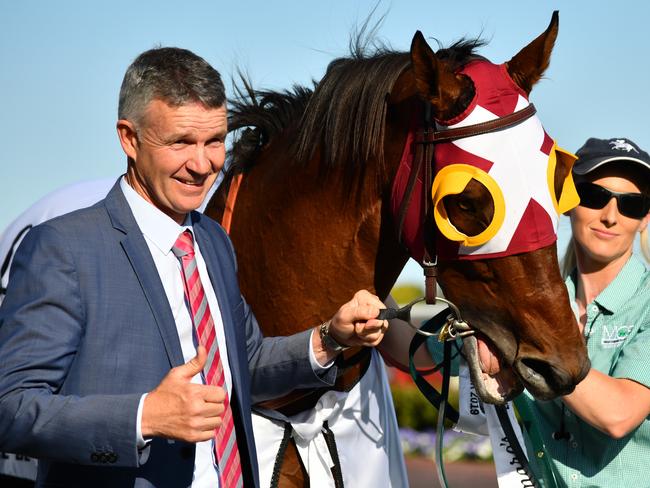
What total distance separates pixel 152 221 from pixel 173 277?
16 cm

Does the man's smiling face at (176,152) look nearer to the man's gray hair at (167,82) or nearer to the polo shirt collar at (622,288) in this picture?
the man's gray hair at (167,82)

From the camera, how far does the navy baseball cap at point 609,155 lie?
315 cm

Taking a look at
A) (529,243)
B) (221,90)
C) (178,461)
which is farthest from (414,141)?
(178,461)

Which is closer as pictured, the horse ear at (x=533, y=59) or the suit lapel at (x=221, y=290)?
the suit lapel at (x=221, y=290)

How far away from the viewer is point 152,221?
234 centimetres

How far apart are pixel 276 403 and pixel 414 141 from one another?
1.03 m

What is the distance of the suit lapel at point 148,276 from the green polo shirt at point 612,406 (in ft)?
4.95

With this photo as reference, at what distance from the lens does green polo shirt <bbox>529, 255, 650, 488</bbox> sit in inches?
117

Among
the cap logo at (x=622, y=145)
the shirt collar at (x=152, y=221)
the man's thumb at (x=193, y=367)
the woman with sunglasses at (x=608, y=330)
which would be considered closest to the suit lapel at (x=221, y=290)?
the shirt collar at (x=152, y=221)

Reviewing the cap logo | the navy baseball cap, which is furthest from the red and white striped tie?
the cap logo

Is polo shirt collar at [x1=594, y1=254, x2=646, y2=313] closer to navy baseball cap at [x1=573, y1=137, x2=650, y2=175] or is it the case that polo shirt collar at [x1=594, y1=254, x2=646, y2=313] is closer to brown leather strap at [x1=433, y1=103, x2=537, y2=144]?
navy baseball cap at [x1=573, y1=137, x2=650, y2=175]

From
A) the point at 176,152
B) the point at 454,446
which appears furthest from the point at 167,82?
the point at 454,446

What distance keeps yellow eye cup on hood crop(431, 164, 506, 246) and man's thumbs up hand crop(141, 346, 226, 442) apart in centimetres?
98

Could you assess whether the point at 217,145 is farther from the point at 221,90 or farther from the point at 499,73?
the point at 499,73
